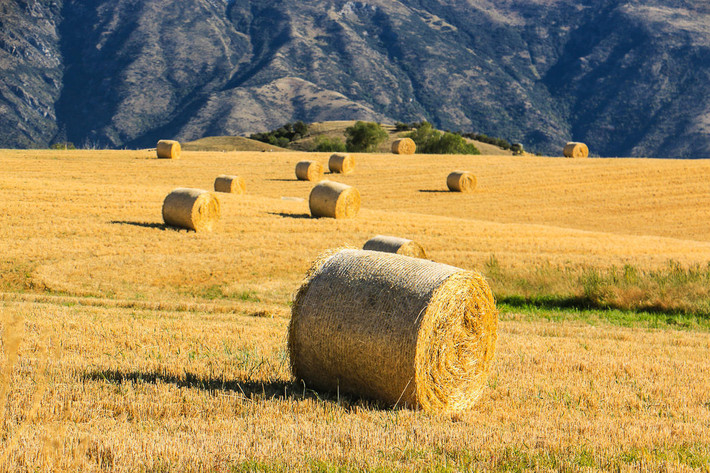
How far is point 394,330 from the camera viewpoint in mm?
7004

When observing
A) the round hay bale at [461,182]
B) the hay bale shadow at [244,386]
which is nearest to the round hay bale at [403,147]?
the round hay bale at [461,182]

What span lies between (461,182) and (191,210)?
2381cm

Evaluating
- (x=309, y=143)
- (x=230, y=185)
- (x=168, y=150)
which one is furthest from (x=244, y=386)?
(x=309, y=143)

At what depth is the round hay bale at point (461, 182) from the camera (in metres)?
45.1

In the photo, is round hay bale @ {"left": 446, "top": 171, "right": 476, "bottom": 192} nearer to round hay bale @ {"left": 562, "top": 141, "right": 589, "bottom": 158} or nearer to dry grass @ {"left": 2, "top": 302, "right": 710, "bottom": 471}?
round hay bale @ {"left": 562, "top": 141, "right": 589, "bottom": 158}

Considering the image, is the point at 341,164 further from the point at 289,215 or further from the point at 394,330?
the point at 394,330

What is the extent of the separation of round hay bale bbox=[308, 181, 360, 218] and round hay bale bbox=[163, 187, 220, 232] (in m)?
5.31

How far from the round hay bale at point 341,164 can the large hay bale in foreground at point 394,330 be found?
143 ft

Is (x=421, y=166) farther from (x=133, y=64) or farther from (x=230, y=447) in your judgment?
(x=133, y=64)

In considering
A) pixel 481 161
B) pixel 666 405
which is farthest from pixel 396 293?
pixel 481 161

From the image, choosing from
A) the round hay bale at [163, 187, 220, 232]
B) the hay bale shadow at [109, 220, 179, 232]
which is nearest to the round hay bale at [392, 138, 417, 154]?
the round hay bale at [163, 187, 220, 232]

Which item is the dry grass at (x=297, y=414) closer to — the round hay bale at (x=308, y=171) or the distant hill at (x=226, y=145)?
the round hay bale at (x=308, y=171)

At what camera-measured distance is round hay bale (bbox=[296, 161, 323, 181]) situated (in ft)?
153

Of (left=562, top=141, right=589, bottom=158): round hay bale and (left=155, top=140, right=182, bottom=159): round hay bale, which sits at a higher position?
(left=562, top=141, right=589, bottom=158): round hay bale
